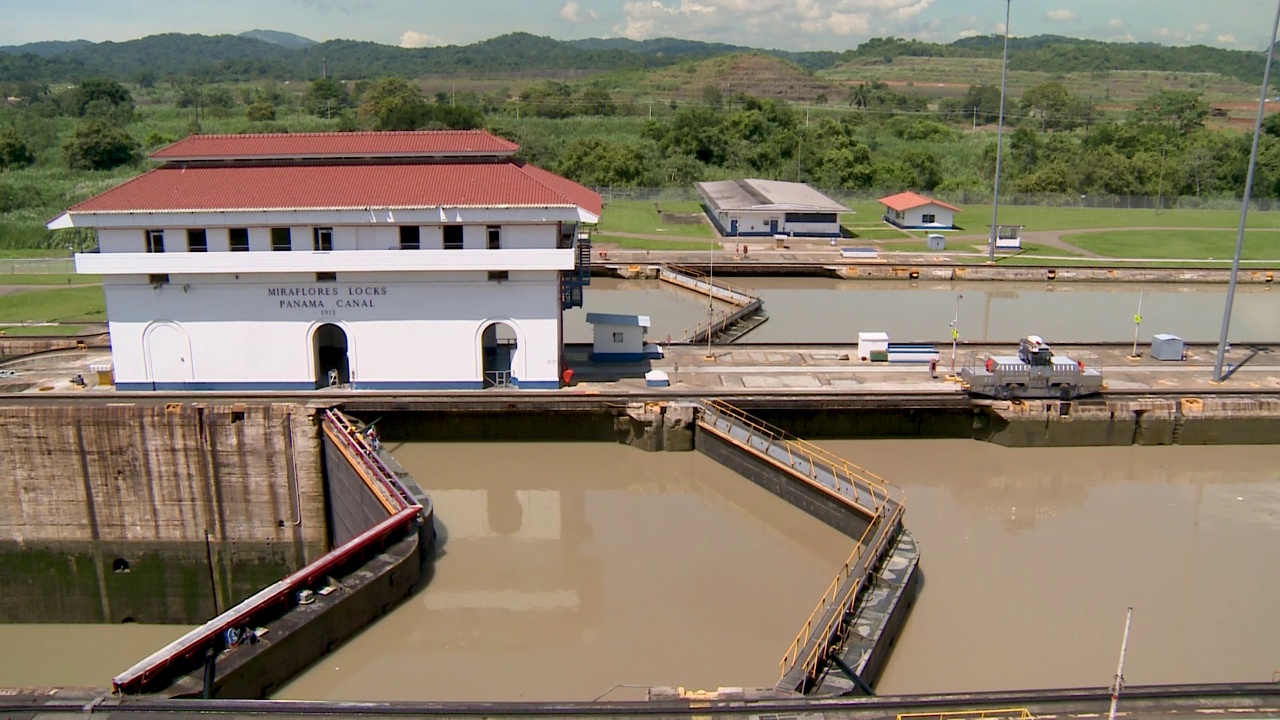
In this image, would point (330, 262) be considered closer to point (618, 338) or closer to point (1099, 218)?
point (618, 338)

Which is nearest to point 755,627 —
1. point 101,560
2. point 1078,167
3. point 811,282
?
point 101,560

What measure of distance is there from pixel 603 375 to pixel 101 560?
15279mm

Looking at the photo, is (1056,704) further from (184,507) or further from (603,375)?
(184,507)

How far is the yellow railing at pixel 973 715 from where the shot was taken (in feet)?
45.0

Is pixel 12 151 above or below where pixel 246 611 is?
above

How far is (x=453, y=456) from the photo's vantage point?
27875 mm

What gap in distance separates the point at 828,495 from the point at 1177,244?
52.8m

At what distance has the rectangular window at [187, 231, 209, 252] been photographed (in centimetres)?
2756

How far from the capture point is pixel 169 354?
2839cm

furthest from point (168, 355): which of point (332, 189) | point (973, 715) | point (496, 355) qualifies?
point (973, 715)

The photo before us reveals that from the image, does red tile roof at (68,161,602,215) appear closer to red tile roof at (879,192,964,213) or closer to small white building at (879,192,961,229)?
red tile roof at (879,192,964,213)

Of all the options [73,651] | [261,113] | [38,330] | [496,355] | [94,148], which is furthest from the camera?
[261,113]

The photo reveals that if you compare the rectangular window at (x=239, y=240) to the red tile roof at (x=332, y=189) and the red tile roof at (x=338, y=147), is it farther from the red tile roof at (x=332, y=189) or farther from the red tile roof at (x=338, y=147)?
the red tile roof at (x=338, y=147)

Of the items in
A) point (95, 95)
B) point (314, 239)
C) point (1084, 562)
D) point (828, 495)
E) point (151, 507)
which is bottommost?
point (151, 507)
